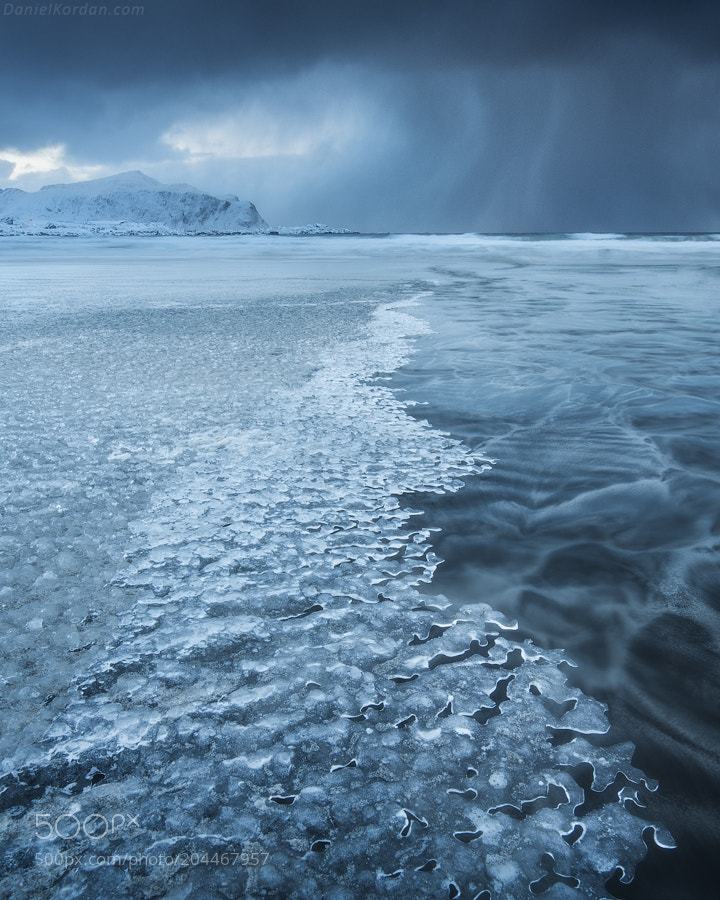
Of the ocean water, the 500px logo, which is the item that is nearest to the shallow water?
the ocean water

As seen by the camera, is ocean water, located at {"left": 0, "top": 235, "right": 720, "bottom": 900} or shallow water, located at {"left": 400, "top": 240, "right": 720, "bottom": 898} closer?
ocean water, located at {"left": 0, "top": 235, "right": 720, "bottom": 900}

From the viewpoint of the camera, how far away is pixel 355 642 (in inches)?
80.2

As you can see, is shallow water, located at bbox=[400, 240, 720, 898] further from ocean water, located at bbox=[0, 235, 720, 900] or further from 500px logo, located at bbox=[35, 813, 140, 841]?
500px logo, located at bbox=[35, 813, 140, 841]

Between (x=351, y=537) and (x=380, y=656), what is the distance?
0.80m

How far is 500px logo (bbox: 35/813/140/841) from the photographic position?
1373 mm

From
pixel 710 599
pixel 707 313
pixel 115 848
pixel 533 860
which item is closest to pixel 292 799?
pixel 115 848

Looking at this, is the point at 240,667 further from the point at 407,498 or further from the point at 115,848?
the point at 407,498

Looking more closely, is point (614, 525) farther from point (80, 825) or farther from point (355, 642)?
point (80, 825)

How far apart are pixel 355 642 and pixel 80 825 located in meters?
0.94

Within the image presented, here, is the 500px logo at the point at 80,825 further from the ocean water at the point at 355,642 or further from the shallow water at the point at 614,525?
the shallow water at the point at 614,525

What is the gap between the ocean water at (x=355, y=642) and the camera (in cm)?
137

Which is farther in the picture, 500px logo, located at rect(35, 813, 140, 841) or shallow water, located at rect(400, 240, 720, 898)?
shallow water, located at rect(400, 240, 720, 898)

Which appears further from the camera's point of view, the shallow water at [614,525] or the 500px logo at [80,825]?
the shallow water at [614,525]

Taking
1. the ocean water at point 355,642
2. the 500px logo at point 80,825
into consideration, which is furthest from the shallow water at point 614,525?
the 500px logo at point 80,825
